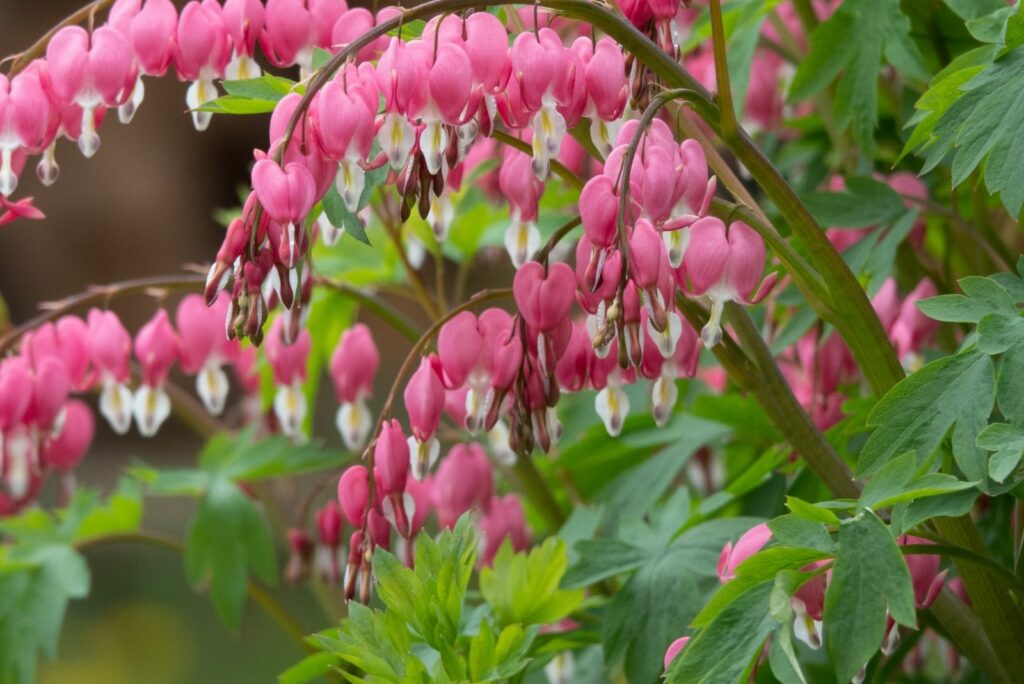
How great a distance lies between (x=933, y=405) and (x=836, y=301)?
13 centimetres

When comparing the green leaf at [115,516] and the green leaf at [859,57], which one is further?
the green leaf at [115,516]

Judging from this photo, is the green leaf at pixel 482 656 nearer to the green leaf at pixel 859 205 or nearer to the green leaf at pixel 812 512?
the green leaf at pixel 812 512

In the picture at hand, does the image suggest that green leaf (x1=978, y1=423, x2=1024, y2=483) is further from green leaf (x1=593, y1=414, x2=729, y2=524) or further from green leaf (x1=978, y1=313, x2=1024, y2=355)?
green leaf (x1=593, y1=414, x2=729, y2=524)

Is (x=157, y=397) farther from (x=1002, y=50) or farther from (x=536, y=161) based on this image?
(x=1002, y=50)

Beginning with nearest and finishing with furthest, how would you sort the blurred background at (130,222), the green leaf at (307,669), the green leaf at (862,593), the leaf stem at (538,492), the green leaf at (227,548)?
the green leaf at (862,593) → the green leaf at (307,669) → the leaf stem at (538,492) → the green leaf at (227,548) → the blurred background at (130,222)

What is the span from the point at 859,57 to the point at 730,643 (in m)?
0.60

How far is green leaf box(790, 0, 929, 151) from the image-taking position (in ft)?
3.49

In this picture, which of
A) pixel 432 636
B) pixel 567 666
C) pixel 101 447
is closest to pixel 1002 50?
pixel 432 636

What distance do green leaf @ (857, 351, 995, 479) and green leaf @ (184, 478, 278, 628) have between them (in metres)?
0.80

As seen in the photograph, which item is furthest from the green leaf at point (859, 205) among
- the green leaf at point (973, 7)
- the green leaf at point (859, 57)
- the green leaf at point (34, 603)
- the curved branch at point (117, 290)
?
the green leaf at point (34, 603)

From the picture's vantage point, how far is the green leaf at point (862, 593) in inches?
25.9

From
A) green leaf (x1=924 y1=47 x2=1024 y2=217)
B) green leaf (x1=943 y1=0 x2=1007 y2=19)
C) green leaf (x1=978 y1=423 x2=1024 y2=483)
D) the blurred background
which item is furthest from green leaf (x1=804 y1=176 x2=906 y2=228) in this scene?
the blurred background

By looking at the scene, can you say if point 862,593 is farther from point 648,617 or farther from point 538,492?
point 538,492

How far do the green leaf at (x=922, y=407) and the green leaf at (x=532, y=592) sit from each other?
0.89ft
